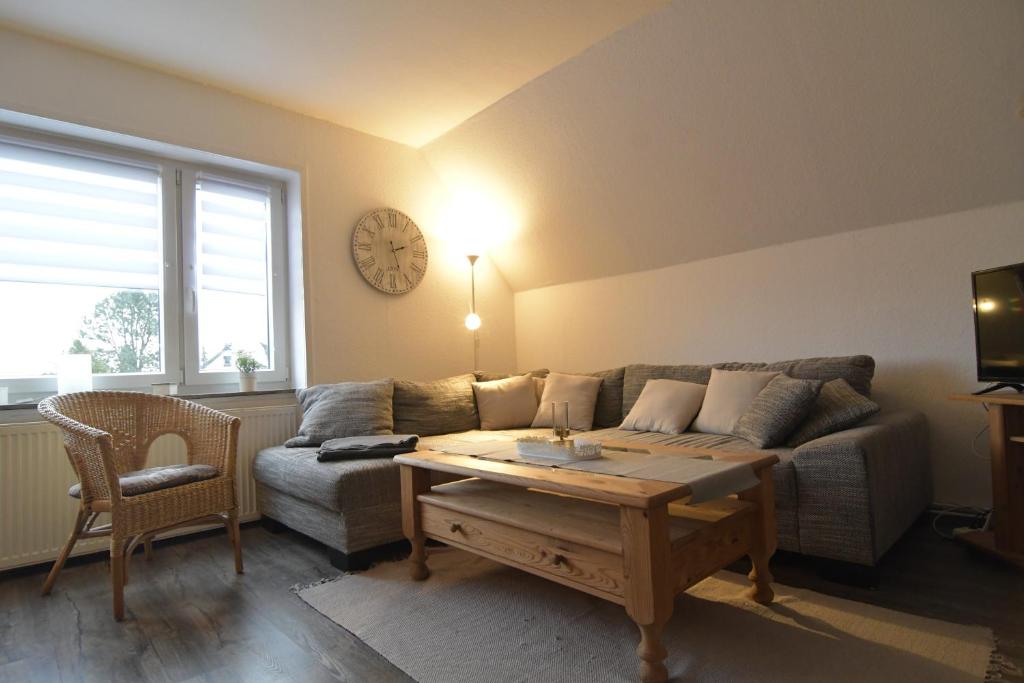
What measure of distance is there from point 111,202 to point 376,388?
1763 millimetres

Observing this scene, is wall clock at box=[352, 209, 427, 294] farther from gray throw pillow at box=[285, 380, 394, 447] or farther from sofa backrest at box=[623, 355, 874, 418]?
sofa backrest at box=[623, 355, 874, 418]

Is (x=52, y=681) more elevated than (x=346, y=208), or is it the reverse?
(x=346, y=208)

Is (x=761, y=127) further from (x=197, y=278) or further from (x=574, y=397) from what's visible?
(x=197, y=278)

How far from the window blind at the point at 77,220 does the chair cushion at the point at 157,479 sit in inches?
47.0

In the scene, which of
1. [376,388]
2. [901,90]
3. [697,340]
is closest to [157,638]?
[376,388]

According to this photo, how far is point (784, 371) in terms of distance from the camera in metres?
2.90

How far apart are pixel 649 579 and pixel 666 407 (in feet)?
5.74

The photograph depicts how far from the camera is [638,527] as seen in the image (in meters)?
1.45

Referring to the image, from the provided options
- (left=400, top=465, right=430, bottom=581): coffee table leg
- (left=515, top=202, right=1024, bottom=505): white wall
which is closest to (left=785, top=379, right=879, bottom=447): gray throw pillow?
(left=515, top=202, right=1024, bottom=505): white wall

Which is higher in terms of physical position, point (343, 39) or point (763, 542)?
point (343, 39)

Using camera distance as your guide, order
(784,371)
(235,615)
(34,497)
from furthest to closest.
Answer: (784,371)
(34,497)
(235,615)

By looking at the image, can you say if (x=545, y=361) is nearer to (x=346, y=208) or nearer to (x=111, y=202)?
(x=346, y=208)

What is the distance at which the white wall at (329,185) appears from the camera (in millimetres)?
2740

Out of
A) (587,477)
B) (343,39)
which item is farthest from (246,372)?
(587,477)
